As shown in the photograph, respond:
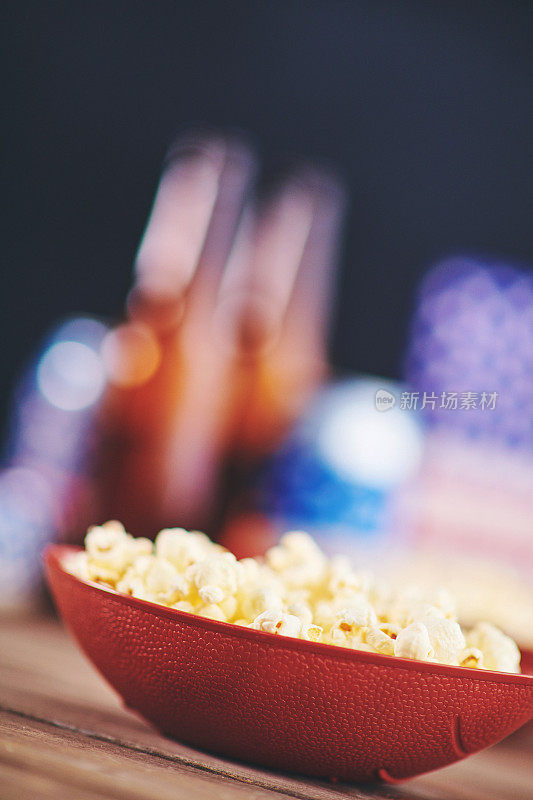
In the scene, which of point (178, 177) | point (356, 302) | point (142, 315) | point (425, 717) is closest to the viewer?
point (425, 717)

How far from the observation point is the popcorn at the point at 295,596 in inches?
20.0

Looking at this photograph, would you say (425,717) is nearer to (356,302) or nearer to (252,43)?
(356,302)

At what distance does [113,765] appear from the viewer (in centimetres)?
51

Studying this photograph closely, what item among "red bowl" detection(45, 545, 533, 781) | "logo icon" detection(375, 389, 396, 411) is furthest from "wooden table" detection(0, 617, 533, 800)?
"logo icon" detection(375, 389, 396, 411)

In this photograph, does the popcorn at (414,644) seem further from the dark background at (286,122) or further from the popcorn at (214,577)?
the dark background at (286,122)

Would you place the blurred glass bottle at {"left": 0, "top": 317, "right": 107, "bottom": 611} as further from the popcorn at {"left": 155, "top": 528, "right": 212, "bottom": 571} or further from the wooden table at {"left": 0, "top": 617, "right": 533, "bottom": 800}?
the popcorn at {"left": 155, "top": 528, "right": 212, "bottom": 571}

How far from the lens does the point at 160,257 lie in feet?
6.55

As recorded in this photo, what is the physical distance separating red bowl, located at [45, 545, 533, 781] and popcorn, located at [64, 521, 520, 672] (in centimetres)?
2

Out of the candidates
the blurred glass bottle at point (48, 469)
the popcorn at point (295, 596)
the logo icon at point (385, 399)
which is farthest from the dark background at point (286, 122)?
the popcorn at point (295, 596)

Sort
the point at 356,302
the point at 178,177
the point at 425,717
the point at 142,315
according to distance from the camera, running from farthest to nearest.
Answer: the point at 356,302 → the point at 178,177 → the point at 142,315 → the point at 425,717

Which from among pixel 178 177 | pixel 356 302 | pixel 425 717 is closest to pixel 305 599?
pixel 425 717

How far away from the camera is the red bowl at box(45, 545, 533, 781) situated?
0.49 m

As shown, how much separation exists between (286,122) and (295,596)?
87.5 inches

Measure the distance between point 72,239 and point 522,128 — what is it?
4.87ft
